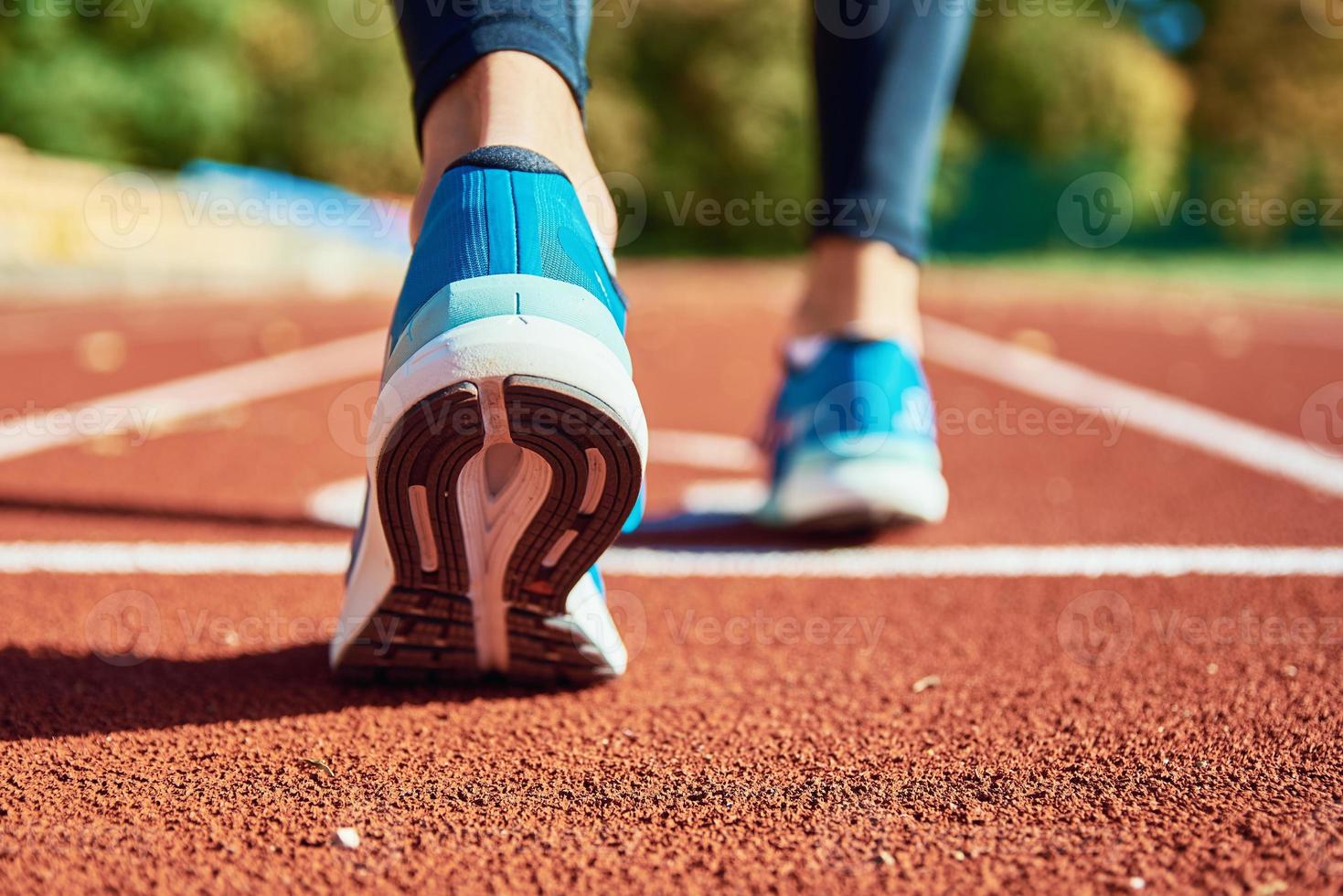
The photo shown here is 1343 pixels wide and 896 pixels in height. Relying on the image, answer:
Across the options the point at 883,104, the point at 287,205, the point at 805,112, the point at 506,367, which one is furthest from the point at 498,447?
the point at 805,112

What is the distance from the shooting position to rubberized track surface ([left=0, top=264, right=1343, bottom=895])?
82 centimetres

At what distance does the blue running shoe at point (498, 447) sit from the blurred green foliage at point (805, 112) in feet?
45.2

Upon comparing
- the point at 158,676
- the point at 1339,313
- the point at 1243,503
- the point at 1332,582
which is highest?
the point at 1339,313

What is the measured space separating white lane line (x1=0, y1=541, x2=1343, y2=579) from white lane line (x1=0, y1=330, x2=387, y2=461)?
99cm

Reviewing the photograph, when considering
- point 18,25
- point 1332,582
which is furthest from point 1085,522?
point 18,25

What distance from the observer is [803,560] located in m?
1.80

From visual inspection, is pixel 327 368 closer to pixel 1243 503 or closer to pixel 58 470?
pixel 58 470

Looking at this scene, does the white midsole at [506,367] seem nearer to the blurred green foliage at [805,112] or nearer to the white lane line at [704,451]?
the white lane line at [704,451]

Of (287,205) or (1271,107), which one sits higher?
(1271,107)

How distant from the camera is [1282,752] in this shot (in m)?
1.00

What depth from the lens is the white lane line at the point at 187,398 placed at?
2.80m

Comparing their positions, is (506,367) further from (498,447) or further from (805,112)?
(805,112)

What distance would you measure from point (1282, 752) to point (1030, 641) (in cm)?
40

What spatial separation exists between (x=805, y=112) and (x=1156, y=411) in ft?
55.7
